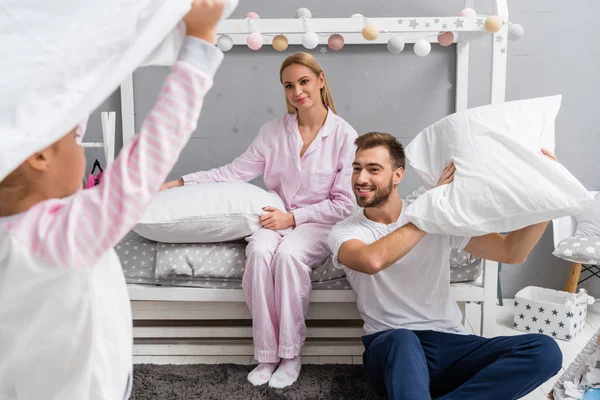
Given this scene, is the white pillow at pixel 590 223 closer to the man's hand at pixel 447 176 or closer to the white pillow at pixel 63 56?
the man's hand at pixel 447 176

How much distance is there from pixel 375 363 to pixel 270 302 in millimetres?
446

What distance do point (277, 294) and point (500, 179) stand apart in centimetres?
77

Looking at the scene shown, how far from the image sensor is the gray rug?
1.83 meters

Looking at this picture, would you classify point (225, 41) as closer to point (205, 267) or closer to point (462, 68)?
point (205, 267)

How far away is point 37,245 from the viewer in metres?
0.74

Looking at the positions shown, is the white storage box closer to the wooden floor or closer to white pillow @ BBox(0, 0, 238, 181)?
the wooden floor

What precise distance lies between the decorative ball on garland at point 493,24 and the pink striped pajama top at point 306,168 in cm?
58

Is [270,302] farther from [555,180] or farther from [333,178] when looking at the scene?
[555,180]

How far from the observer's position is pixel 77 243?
73 centimetres

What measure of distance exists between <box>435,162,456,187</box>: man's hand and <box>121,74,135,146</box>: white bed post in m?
1.43

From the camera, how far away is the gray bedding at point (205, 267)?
2031 millimetres

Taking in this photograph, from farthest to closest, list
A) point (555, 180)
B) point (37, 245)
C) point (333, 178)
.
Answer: point (333, 178)
point (555, 180)
point (37, 245)

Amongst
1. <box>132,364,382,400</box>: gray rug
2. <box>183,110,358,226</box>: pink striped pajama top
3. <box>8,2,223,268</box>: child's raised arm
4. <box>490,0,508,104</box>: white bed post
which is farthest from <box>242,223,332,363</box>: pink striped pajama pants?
<box>8,2,223,268</box>: child's raised arm

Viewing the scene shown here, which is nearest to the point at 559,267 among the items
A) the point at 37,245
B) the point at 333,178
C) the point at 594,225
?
the point at 594,225
